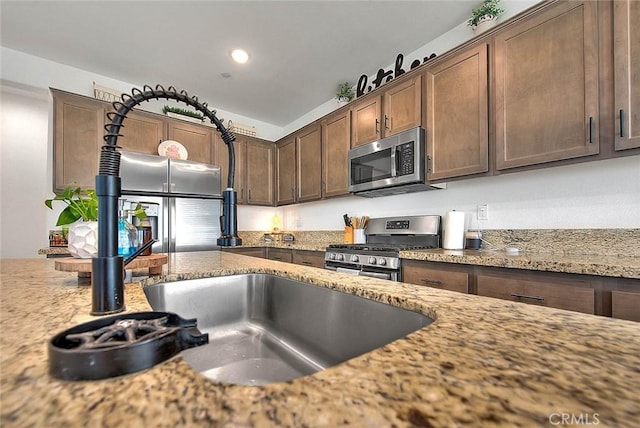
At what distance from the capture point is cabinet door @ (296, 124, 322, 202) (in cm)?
342

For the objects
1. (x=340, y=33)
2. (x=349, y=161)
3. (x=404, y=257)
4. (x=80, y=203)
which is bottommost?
(x=404, y=257)

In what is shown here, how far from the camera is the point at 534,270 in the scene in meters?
1.40

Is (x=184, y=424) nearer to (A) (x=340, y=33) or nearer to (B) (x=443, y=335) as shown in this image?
(B) (x=443, y=335)

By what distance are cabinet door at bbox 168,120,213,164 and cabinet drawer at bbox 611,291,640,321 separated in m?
3.77

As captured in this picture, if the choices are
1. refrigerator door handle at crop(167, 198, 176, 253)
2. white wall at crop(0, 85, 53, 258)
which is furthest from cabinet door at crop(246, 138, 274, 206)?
white wall at crop(0, 85, 53, 258)

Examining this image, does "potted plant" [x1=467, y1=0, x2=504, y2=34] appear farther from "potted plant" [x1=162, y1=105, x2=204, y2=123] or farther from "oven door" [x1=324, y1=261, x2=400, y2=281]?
"potted plant" [x1=162, y1=105, x2=204, y2=123]

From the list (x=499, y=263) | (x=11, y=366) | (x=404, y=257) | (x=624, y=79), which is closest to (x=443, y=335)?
(x=11, y=366)

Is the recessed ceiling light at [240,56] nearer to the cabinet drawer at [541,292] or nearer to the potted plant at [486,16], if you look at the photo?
the potted plant at [486,16]

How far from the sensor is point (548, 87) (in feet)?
5.40

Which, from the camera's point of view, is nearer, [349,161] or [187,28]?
[187,28]

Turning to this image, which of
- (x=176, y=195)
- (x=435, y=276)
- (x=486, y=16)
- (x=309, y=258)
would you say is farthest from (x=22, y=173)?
(x=486, y=16)

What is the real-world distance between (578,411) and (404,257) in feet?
5.85

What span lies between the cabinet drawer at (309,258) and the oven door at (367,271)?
191mm

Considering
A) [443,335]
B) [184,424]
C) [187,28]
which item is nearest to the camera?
[184,424]
